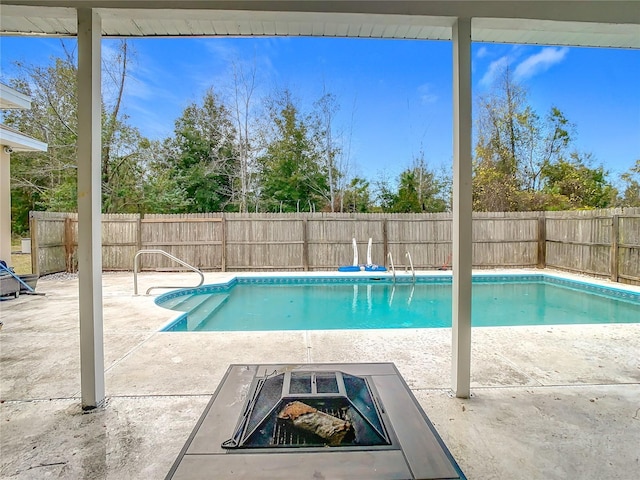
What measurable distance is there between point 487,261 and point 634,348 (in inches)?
241

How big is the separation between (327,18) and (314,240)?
698cm

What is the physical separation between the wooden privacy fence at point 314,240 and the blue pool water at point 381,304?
3.53ft

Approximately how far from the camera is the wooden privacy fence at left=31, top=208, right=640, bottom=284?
884 centimetres

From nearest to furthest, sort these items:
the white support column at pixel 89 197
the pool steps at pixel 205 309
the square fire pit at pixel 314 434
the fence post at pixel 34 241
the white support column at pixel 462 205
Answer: the square fire pit at pixel 314 434 < the white support column at pixel 89 197 < the white support column at pixel 462 205 < the pool steps at pixel 205 309 < the fence post at pixel 34 241

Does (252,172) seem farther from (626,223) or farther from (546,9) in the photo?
(546,9)

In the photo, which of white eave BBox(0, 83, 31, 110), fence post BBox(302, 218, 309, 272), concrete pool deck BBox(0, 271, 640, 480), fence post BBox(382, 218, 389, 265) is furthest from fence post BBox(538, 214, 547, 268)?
white eave BBox(0, 83, 31, 110)

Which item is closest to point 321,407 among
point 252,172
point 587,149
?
point 252,172

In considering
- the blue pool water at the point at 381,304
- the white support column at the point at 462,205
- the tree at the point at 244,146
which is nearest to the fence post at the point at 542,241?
the blue pool water at the point at 381,304

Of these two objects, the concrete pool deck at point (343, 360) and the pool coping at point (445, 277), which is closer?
the concrete pool deck at point (343, 360)

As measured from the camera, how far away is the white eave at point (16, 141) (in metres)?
5.88

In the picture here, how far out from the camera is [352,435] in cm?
159

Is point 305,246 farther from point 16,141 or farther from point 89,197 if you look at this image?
point 89,197

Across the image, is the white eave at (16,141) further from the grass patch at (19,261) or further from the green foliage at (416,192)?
the green foliage at (416,192)

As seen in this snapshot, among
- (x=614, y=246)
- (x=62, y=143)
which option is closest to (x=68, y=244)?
(x=62, y=143)
